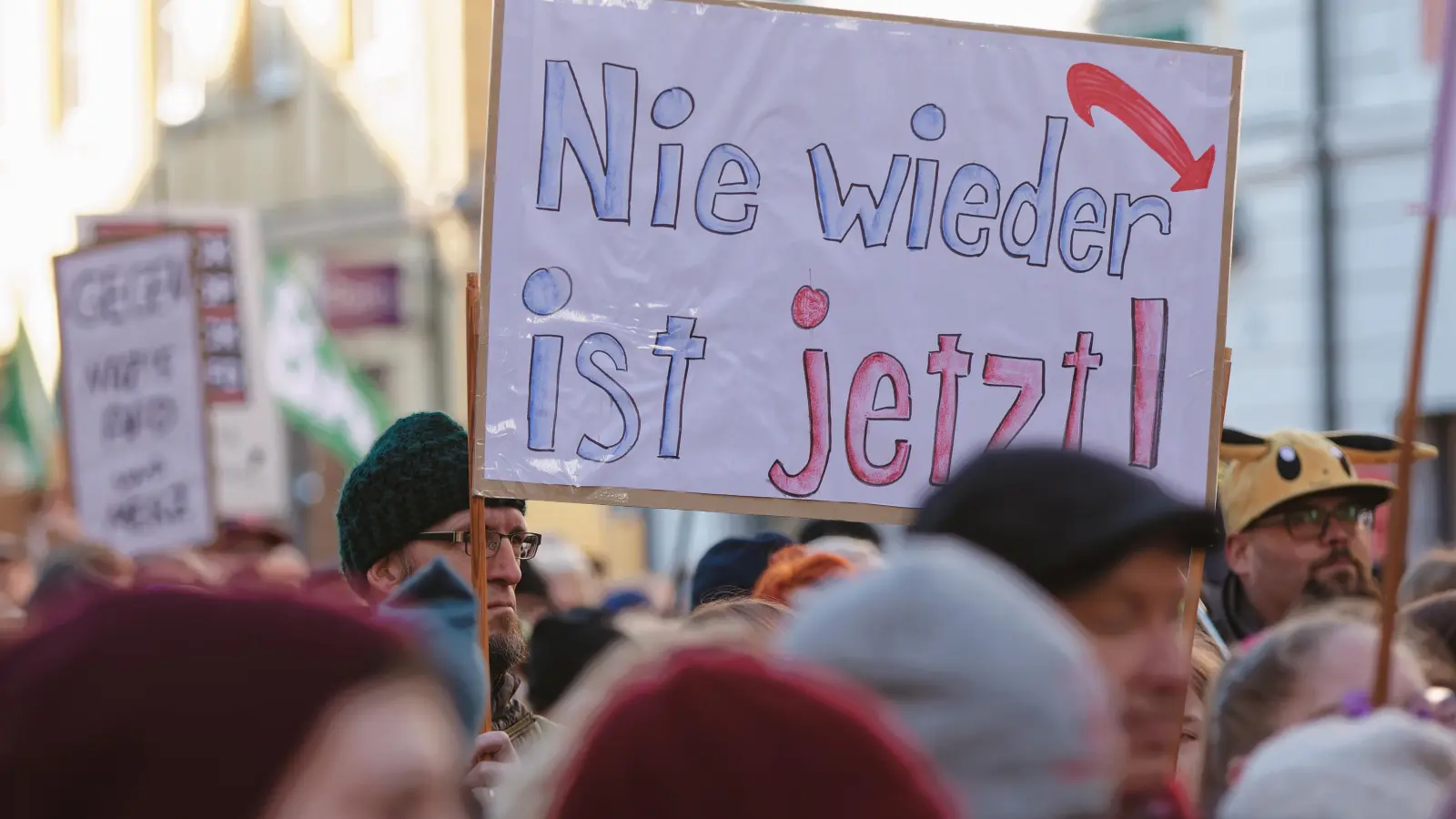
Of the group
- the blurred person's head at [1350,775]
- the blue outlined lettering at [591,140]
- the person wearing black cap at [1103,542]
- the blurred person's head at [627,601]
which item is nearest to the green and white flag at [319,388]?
the blurred person's head at [627,601]

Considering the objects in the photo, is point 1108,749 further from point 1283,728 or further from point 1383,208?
point 1383,208

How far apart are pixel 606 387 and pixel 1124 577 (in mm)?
1763

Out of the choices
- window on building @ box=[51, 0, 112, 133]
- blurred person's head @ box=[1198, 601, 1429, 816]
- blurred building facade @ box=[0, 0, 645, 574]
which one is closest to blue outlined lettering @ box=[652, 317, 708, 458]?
blurred person's head @ box=[1198, 601, 1429, 816]

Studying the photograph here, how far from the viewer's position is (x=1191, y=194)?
3930 mm

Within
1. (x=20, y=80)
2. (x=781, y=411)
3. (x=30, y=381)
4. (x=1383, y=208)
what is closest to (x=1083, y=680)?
(x=781, y=411)

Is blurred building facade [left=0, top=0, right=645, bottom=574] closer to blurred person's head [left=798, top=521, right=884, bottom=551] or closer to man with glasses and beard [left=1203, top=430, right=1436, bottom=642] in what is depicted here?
blurred person's head [left=798, top=521, right=884, bottom=551]

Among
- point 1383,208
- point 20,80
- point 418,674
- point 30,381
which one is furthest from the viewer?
point 20,80

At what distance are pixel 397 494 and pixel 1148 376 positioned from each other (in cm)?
136

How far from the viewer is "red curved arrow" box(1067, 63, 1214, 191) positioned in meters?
3.92

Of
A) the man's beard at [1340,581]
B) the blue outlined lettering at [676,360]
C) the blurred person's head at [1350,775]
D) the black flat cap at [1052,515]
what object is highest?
the blue outlined lettering at [676,360]

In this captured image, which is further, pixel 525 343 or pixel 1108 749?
pixel 525 343

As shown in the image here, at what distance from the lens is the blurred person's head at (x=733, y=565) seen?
Result: 5.11 m

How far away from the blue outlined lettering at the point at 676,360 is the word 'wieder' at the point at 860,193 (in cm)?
19

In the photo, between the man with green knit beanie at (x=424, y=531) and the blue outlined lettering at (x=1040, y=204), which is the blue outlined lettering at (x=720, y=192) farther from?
the man with green knit beanie at (x=424, y=531)
